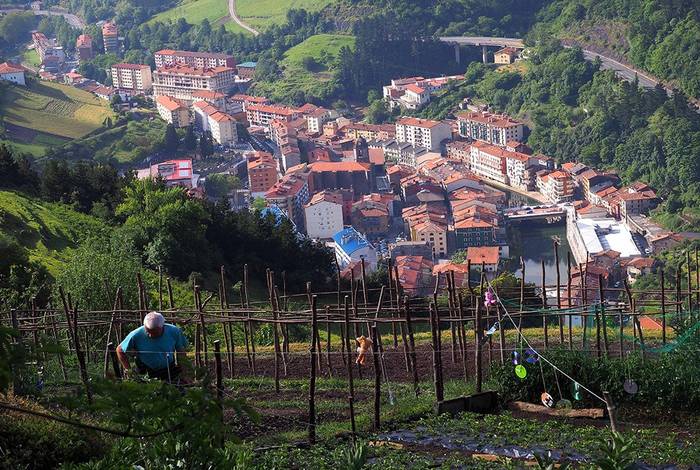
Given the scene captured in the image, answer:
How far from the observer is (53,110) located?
5369 centimetres

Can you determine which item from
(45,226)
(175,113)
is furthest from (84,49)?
(45,226)

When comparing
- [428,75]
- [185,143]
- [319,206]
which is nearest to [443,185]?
[319,206]

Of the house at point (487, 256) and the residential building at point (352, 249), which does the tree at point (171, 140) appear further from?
the house at point (487, 256)

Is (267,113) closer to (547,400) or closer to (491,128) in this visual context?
(491,128)

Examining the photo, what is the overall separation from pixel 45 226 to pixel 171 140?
35.2 m

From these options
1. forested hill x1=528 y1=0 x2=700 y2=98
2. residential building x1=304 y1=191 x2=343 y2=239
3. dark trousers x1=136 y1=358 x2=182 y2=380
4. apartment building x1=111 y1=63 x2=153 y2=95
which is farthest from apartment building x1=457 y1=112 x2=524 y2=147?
dark trousers x1=136 y1=358 x2=182 y2=380

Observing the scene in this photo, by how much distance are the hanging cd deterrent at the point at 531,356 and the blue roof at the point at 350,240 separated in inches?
1097

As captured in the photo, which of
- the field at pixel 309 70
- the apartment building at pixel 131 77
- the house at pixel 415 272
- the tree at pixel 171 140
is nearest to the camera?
the house at pixel 415 272

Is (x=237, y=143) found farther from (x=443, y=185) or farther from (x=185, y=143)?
(x=443, y=185)

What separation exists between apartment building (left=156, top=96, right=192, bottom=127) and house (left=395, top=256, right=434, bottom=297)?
78.3 ft

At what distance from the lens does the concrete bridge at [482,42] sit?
214 ft

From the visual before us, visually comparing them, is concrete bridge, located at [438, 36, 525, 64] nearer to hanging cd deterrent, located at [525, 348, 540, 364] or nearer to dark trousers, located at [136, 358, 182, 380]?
hanging cd deterrent, located at [525, 348, 540, 364]

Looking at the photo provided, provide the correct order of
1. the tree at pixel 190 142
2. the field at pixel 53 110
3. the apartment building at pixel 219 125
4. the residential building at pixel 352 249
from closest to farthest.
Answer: the residential building at pixel 352 249, the field at pixel 53 110, the tree at pixel 190 142, the apartment building at pixel 219 125

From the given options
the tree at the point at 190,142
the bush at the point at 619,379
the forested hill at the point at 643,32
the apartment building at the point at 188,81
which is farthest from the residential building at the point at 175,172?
the bush at the point at 619,379
